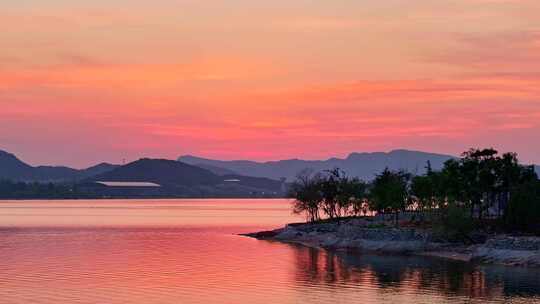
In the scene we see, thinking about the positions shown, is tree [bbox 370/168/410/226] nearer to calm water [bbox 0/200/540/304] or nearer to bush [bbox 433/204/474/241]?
bush [bbox 433/204/474/241]

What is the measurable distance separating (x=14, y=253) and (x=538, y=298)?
77684 millimetres

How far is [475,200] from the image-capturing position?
128 m

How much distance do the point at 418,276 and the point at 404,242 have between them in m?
27.8

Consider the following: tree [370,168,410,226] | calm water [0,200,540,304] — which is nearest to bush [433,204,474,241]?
calm water [0,200,540,304]

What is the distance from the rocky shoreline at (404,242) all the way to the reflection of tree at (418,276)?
10.8 ft

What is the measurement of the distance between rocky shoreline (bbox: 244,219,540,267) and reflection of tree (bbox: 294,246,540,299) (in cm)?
329

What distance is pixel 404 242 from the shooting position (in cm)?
11950

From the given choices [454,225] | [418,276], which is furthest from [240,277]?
[454,225]

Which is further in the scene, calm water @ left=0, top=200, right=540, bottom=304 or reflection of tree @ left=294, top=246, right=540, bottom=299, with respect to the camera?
reflection of tree @ left=294, top=246, right=540, bottom=299

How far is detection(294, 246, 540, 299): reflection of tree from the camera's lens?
266ft

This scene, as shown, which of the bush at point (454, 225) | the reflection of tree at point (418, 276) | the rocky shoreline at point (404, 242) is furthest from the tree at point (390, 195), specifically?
the reflection of tree at point (418, 276)

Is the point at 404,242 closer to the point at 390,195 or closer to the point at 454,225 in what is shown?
the point at 454,225

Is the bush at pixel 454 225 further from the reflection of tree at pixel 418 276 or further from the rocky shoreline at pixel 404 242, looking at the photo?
the reflection of tree at pixel 418 276

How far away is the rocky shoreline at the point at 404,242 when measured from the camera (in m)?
100
